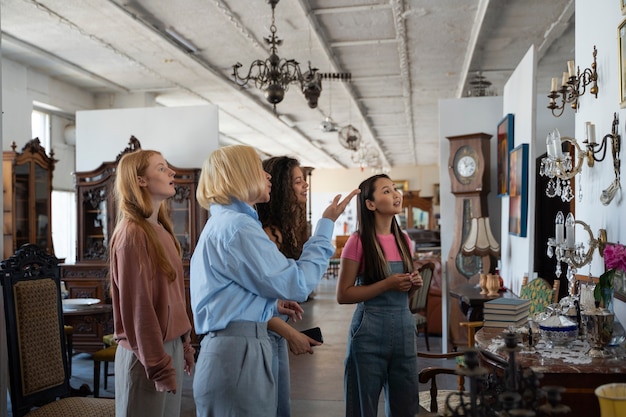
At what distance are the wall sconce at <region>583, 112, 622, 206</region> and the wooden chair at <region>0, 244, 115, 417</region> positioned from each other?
258 cm

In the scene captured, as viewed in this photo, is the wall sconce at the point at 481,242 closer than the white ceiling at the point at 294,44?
Yes

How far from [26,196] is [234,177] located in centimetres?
721

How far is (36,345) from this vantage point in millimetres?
3012

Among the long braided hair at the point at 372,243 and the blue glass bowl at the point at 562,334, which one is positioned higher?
the long braided hair at the point at 372,243

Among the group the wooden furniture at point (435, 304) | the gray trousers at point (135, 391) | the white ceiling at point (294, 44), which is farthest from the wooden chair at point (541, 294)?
the white ceiling at point (294, 44)

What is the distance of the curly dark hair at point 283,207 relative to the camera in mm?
2580

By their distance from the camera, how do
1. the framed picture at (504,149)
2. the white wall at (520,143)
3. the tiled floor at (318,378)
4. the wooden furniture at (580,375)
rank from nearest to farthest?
the wooden furniture at (580,375) < the white wall at (520,143) < the tiled floor at (318,378) < the framed picture at (504,149)

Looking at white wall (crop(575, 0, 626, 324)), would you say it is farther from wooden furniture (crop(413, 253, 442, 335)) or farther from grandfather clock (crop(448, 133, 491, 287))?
wooden furniture (crop(413, 253, 442, 335))

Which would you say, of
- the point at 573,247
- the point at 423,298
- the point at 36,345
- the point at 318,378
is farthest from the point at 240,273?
the point at 423,298

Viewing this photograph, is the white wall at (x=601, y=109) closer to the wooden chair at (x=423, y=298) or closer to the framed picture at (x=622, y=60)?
the framed picture at (x=622, y=60)

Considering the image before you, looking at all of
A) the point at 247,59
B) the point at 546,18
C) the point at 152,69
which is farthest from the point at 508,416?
the point at 152,69

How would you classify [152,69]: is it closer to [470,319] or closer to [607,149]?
[470,319]

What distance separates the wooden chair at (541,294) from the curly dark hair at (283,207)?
1.72 meters

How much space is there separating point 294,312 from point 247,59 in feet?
23.3
